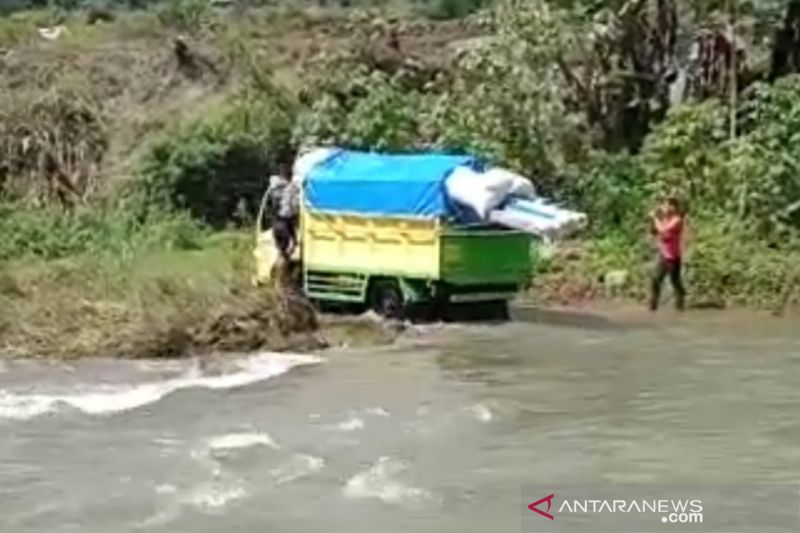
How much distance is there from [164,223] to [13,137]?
4232 millimetres

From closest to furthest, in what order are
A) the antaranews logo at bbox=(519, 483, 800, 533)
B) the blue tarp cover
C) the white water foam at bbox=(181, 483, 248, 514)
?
the antaranews logo at bbox=(519, 483, 800, 533)
the white water foam at bbox=(181, 483, 248, 514)
the blue tarp cover

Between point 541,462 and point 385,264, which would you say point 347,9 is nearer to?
point 385,264

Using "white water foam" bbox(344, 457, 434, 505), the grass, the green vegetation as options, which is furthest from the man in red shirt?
"white water foam" bbox(344, 457, 434, 505)

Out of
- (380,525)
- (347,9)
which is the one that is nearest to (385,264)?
(380,525)

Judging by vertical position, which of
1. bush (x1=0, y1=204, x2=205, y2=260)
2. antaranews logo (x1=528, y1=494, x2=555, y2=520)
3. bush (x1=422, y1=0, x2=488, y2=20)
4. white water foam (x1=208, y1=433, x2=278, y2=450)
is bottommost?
bush (x1=0, y1=204, x2=205, y2=260)

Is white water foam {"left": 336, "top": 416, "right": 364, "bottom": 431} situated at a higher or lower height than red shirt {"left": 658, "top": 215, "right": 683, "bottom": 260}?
higher

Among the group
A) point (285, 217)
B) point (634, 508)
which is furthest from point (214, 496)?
point (285, 217)

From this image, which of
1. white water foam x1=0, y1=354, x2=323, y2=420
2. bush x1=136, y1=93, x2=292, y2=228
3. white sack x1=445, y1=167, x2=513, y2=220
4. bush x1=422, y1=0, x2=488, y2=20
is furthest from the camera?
bush x1=422, y1=0, x2=488, y2=20

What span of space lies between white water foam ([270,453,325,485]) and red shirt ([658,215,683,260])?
33.1ft

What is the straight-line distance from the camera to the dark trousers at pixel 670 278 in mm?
23156

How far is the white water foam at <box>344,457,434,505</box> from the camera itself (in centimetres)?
1226

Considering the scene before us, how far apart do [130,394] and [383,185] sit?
6455 millimetres

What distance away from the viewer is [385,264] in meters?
22.4

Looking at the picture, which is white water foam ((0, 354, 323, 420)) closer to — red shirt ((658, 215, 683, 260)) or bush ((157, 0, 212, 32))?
red shirt ((658, 215, 683, 260))
